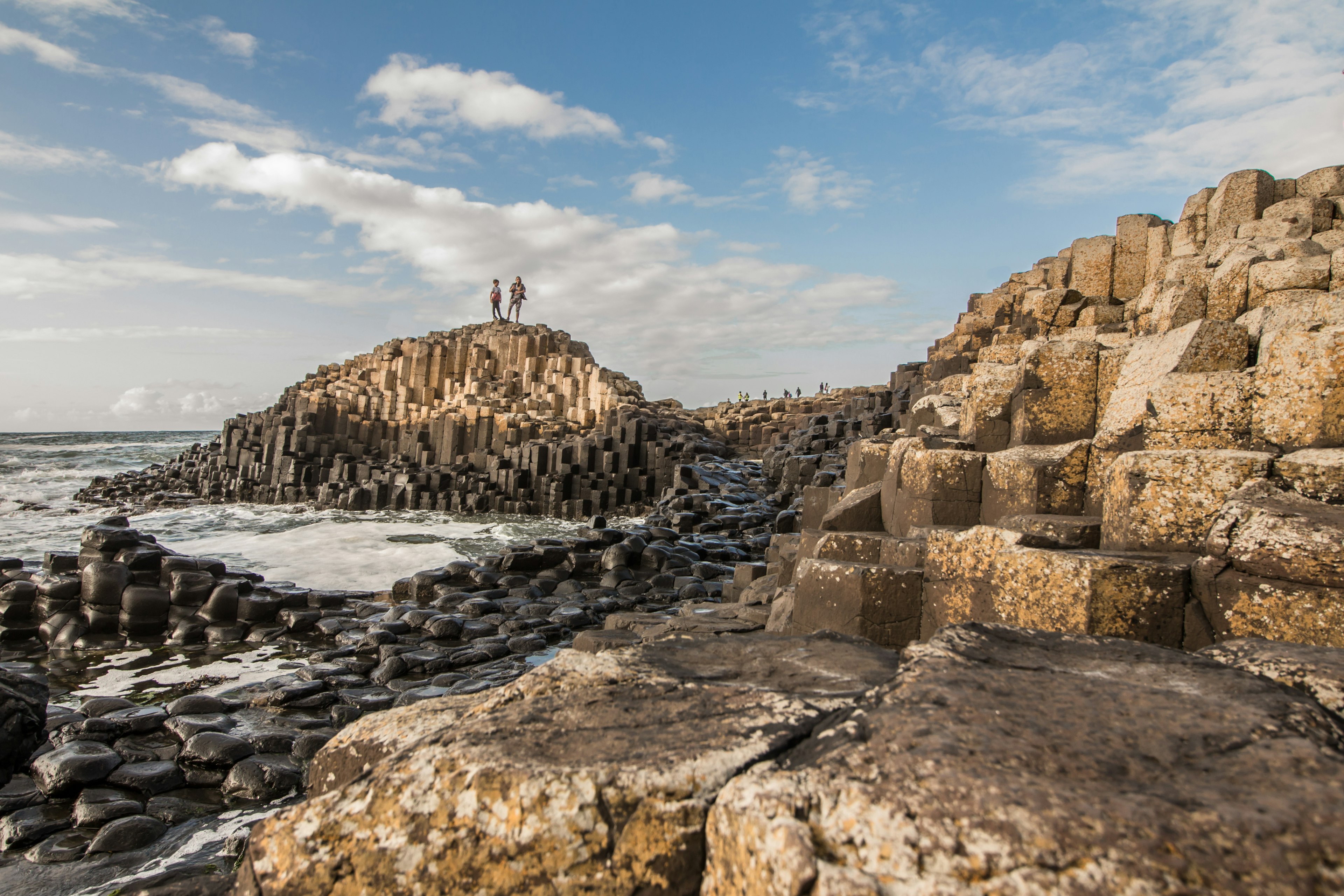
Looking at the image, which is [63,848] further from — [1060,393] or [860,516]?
[1060,393]

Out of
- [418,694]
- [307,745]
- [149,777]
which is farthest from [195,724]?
[418,694]

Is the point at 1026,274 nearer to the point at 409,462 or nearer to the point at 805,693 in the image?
the point at 805,693

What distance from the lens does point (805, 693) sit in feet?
7.84

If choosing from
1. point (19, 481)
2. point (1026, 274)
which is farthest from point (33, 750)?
point (19, 481)

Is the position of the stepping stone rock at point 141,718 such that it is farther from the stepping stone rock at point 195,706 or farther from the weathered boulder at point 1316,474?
the weathered boulder at point 1316,474

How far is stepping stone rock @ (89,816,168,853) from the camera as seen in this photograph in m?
3.83

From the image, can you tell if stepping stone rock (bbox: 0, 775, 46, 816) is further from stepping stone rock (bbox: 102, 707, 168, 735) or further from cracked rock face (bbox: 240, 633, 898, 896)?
cracked rock face (bbox: 240, 633, 898, 896)

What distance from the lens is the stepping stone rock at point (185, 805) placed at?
4199 mm

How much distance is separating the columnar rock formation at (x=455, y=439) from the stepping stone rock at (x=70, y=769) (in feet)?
60.9

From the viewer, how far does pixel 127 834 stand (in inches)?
154

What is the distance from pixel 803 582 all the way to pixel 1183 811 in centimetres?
398

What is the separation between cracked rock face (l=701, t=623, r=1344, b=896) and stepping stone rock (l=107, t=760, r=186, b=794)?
4550 millimetres

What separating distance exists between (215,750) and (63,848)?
3.47 ft

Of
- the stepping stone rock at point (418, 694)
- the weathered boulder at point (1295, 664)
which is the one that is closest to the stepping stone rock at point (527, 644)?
the stepping stone rock at point (418, 694)
